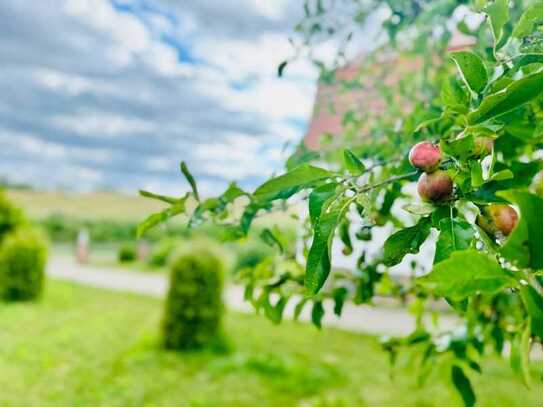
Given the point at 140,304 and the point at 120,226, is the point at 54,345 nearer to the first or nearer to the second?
the point at 140,304

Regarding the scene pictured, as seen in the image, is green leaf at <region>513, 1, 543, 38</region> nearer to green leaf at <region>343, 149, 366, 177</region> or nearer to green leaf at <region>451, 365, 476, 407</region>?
green leaf at <region>343, 149, 366, 177</region>

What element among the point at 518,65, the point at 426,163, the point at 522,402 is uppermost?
the point at 518,65

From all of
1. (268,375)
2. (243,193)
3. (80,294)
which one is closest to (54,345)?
(268,375)

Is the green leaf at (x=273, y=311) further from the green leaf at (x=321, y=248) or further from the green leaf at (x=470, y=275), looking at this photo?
the green leaf at (x=470, y=275)

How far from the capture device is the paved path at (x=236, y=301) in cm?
891

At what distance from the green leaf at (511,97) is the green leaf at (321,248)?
0.17m

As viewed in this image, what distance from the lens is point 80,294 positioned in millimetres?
10781

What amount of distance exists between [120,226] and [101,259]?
448 cm

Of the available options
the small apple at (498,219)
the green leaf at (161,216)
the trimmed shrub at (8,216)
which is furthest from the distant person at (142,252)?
the small apple at (498,219)

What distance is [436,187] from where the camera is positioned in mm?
659

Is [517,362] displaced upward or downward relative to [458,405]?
upward

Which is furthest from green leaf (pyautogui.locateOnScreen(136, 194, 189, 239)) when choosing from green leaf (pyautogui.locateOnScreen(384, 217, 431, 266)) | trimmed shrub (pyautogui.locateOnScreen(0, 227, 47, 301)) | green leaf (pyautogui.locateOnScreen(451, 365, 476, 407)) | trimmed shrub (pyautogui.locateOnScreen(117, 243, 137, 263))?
trimmed shrub (pyautogui.locateOnScreen(117, 243, 137, 263))

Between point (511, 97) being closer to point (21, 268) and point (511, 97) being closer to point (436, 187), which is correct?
point (436, 187)

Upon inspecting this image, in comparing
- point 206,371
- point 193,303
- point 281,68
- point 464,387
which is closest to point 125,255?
point 193,303
